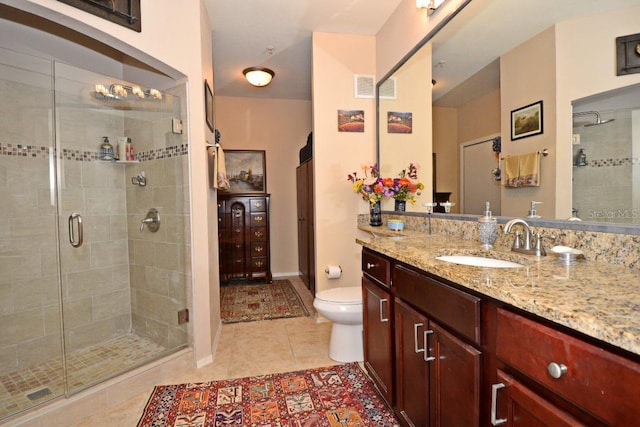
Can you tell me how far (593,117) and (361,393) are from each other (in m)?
1.79

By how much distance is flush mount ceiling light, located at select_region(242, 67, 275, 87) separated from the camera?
373 cm

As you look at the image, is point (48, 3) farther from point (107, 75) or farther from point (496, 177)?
point (496, 177)

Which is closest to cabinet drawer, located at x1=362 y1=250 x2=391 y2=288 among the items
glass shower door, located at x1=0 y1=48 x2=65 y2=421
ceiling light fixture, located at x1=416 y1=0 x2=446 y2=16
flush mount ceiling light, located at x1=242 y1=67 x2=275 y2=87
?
ceiling light fixture, located at x1=416 y1=0 x2=446 y2=16

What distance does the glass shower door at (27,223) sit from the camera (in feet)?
7.03

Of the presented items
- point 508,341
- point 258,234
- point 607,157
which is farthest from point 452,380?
point 258,234

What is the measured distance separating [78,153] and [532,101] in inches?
121

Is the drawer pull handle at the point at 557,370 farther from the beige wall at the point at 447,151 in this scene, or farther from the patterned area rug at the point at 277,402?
the beige wall at the point at 447,151

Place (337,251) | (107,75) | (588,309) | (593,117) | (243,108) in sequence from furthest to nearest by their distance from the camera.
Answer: (243,108)
(337,251)
(107,75)
(593,117)
(588,309)

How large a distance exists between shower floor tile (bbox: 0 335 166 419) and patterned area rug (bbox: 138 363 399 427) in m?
0.37

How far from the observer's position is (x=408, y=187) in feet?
8.39

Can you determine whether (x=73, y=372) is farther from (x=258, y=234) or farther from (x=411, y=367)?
(x=258, y=234)

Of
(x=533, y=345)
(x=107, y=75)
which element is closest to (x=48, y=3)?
(x=107, y=75)

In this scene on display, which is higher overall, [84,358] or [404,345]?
[404,345]

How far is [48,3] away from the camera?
145 cm
